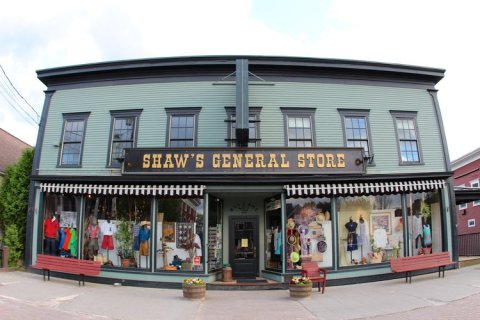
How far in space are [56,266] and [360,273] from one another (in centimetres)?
1045

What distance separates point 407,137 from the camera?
52.6 feet

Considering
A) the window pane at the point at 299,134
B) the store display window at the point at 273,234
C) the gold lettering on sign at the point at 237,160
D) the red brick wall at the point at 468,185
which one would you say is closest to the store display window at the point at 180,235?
the gold lettering on sign at the point at 237,160

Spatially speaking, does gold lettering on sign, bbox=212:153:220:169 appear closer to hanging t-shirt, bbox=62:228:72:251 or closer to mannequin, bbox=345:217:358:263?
mannequin, bbox=345:217:358:263

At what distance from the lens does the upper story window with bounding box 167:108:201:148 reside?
15.3 meters

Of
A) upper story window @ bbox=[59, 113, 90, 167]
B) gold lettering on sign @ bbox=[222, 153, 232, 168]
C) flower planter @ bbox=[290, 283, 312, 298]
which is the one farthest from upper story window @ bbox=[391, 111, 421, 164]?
upper story window @ bbox=[59, 113, 90, 167]

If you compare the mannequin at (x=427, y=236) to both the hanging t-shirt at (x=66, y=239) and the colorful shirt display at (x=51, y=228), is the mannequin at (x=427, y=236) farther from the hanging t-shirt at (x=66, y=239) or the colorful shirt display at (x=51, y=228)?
the colorful shirt display at (x=51, y=228)

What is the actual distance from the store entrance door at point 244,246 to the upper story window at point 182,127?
3.43 meters

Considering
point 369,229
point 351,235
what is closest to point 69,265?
point 351,235

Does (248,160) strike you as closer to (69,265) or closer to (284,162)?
(284,162)

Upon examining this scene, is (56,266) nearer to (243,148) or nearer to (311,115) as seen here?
(243,148)

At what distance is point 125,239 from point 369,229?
9.01 meters

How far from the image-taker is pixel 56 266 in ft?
43.9

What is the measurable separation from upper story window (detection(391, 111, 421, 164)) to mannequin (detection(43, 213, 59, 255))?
44.6 ft

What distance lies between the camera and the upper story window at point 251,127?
15.1 m
